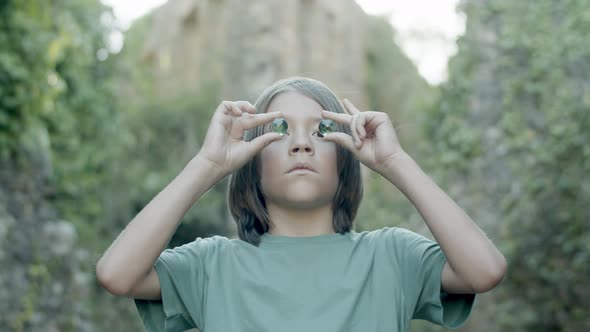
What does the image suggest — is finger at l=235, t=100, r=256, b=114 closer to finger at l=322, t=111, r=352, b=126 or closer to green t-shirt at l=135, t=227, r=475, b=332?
finger at l=322, t=111, r=352, b=126

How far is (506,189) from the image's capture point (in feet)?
23.0

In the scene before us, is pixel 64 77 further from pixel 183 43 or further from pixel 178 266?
pixel 183 43

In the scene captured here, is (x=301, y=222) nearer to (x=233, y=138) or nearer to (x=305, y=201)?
(x=305, y=201)

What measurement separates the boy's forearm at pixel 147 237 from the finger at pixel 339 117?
36cm

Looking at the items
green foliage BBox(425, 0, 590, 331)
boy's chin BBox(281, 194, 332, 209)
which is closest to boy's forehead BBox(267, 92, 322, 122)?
boy's chin BBox(281, 194, 332, 209)

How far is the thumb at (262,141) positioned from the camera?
2303 mm

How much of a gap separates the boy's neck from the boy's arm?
10.0 inches

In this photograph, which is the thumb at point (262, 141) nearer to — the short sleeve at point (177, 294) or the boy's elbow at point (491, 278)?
the short sleeve at point (177, 294)

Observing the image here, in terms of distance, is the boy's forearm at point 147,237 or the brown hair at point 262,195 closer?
the boy's forearm at point 147,237

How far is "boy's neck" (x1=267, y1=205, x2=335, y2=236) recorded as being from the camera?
240 centimetres

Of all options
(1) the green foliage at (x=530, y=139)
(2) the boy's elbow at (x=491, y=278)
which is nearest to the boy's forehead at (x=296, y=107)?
(2) the boy's elbow at (x=491, y=278)

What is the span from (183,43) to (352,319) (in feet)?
54.4

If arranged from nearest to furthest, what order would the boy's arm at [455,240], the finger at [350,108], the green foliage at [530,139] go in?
the boy's arm at [455,240], the finger at [350,108], the green foliage at [530,139]

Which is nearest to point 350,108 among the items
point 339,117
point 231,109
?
point 339,117
